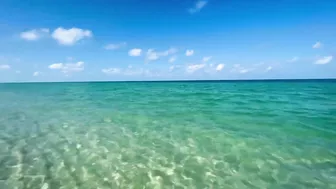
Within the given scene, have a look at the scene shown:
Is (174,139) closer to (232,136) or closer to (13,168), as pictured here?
(232,136)

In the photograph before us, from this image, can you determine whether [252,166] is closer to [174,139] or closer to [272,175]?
[272,175]

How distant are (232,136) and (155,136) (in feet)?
12.4

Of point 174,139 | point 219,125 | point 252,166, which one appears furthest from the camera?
point 219,125

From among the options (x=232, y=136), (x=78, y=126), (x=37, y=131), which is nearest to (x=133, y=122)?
(x=78, y=126)

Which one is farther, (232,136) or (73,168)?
(232,136)

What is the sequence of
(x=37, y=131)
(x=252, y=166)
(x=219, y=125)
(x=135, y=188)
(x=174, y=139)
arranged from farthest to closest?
(x=219, y=125)
(x=37, y=131)
(x=174, y=139)
(x=252, y=166)
(x=135, y=188)

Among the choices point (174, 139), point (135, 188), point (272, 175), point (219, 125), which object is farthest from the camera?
point (219, 125)

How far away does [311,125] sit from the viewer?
12.8 m

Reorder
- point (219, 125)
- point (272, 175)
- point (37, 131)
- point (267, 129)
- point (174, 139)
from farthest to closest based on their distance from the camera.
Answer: point (219, 125)
point (267, 129)
point (37, 131)
point (174, 139)
point (272, 175)

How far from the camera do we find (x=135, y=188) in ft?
18.9

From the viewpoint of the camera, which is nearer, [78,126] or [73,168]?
[73,168]

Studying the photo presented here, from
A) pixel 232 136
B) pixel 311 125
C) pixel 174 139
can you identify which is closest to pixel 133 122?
pixel 174 139

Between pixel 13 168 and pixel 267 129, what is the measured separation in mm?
11686

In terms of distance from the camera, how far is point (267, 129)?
12.0 metres
